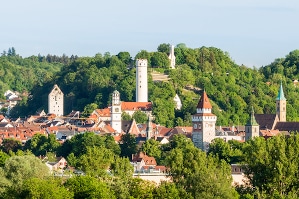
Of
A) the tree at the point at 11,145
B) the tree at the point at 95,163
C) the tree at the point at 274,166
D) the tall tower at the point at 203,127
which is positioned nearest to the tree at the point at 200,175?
the tree at the point at 274,166

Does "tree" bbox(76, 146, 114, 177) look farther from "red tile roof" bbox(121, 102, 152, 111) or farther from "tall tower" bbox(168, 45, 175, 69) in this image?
"tall tower" bbox(168, 45, 175, 69)

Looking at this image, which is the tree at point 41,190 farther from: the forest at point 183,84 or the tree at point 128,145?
the forest at point 183,84

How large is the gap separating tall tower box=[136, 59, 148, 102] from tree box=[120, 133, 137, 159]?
1102 inches

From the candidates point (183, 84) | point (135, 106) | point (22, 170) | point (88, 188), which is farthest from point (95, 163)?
point (183, 84)

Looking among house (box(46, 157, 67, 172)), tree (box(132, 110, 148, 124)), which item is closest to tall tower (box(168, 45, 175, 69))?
tree (box(132, 110, 148, 124))

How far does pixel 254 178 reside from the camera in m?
66.2

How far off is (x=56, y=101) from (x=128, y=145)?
1549 inches

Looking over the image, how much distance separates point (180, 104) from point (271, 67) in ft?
78.5

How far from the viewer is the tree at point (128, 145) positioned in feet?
295

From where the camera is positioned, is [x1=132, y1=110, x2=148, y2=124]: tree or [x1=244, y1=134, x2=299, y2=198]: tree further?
[x1=132, y1=110, x2=148, y2=124]: tree

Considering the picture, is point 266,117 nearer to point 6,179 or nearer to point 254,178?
point 254,178

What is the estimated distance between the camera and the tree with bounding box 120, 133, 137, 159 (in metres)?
89.8

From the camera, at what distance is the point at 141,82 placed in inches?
4727

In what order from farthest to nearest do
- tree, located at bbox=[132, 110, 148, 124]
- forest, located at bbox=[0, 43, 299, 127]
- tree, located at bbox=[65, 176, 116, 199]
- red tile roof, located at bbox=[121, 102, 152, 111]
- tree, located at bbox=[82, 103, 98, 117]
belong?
forest, located at bbox=[0, 43, 299, 127] < tree, located at bbox=[82, 103, 98, 117] < red tile roof, located at bbox=[121, 102, 152, 111] < tree, located at bbox=[132, 110, 148, 124] < tree, located at bbox=[65, 176, 116, 199]
